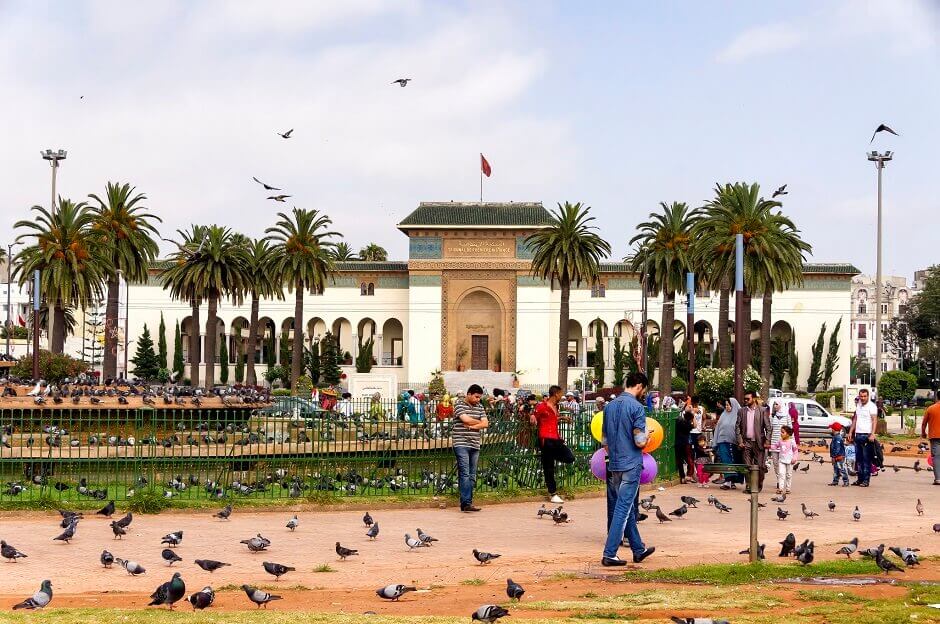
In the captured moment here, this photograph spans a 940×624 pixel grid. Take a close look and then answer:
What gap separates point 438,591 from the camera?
9.12 meters

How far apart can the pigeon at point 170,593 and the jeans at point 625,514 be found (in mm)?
3664

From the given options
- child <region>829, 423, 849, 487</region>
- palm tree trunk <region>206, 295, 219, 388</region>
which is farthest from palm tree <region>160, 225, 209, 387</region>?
child <region>829, 423, 849, 487</region>

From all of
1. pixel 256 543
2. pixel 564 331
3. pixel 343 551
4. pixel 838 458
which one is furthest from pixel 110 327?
pixel 343 551

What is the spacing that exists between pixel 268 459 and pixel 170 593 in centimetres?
704

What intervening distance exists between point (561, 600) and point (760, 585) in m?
1.59

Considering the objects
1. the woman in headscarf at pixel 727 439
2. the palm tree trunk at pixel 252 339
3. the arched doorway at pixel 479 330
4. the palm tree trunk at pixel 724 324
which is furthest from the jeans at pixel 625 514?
the arched doorway at pixel 479 330

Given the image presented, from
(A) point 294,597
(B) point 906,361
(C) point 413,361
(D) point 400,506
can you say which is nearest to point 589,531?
(D) point 400,506

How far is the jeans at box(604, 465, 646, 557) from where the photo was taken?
10.2 metres

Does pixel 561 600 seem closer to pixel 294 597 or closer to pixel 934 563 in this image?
pixel 294 597

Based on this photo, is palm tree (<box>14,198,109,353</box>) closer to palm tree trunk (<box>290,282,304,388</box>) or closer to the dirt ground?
palm tree trunk (<box>290,282,304,388</box>)

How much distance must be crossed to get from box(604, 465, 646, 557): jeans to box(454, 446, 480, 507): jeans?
367 cm

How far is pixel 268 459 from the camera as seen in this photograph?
15109 mm

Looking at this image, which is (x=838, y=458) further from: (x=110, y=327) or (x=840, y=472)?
(x=110, y=327)

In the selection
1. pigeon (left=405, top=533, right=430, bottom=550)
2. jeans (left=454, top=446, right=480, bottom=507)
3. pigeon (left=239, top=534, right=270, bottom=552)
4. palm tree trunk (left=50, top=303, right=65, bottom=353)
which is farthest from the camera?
palm tree trunk (left=50, top=303, right=65, bottom=353)
